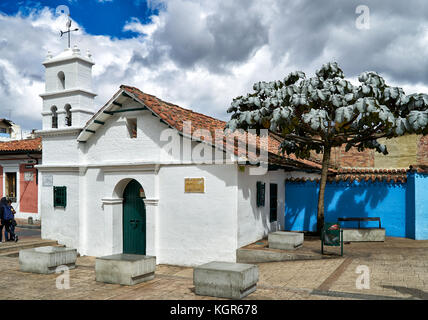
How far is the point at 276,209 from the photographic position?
14.2m

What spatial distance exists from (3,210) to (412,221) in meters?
14.6

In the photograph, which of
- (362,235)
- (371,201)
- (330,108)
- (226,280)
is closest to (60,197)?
(226,280)

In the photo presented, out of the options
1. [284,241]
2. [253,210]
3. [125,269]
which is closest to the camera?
[125,269]

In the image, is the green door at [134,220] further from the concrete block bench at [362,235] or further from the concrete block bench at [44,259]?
the concrete block bench at [362,235]

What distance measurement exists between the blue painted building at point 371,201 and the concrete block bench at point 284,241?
3.82 meters

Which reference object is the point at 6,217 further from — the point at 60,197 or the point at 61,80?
the point at 61,80

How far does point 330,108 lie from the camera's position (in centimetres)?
1136

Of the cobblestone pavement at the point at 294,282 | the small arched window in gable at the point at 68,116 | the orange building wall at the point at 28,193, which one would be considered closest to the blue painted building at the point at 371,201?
the cobblestone pavement at the point at 294,282

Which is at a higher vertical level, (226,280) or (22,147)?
(22,147)

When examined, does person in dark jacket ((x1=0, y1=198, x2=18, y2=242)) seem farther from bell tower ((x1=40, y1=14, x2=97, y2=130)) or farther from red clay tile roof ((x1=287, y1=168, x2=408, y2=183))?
red clay tile roof ((x1=287, y1=168, x2=408, y2=183))

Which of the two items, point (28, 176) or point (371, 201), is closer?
point (371, 201)

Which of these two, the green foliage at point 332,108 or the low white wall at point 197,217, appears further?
the low white wall at point 197,217

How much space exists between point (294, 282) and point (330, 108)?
5.54 metres

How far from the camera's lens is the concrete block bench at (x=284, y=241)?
1075 centimetres
